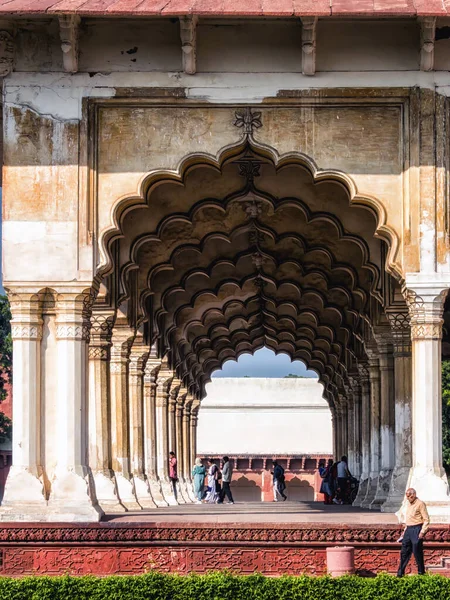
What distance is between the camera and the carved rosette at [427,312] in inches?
561

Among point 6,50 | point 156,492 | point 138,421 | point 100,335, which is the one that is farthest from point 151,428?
point 6,50

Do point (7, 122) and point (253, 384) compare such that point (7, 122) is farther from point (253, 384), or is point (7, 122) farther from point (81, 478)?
point (253, 384)

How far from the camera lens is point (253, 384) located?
58.3 meters

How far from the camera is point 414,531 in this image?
501 inches

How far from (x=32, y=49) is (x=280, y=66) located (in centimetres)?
284

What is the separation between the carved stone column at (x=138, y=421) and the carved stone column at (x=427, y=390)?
386 inches

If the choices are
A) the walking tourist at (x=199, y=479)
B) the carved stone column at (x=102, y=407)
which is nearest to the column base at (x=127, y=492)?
the carved stone column at (x=102, y=407)

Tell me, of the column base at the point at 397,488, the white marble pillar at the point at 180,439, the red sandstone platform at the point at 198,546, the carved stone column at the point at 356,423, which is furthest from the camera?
the white marble pillar at the point at 180,439

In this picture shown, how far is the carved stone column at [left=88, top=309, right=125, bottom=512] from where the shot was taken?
61.1 feet

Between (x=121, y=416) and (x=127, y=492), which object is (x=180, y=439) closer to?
(x=127, y=492)

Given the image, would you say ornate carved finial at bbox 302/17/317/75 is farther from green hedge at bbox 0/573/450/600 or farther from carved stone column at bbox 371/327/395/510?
carved stone column at bbox 371/327/395/510

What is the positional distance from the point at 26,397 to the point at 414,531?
4578 mm

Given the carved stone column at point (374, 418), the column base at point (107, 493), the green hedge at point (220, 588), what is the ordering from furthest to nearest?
the carved stone column at point (374, 418) → the column base at point (107, 493) → the green hedge at point (220, 588)

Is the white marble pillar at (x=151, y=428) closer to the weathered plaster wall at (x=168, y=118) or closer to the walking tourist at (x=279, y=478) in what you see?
the walking tourist at (x=279, y=478)
